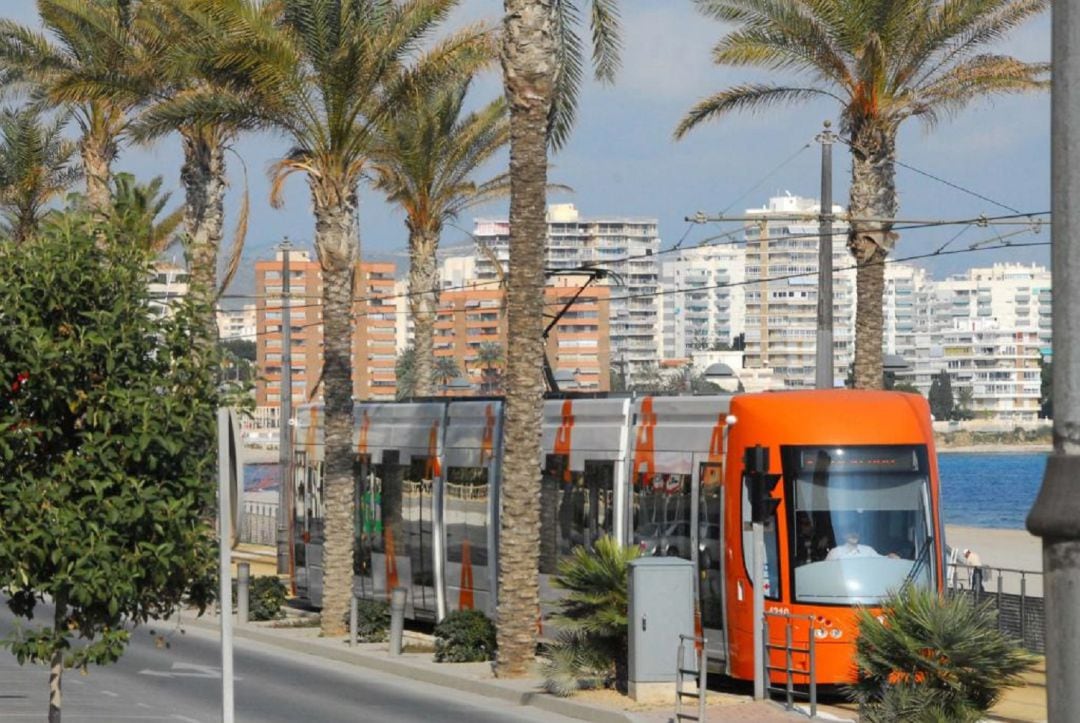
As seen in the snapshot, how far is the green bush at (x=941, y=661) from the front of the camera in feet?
52.6

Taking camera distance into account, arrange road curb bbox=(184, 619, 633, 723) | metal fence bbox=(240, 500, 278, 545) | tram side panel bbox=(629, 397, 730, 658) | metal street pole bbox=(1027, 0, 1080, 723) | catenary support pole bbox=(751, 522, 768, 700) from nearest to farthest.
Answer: metal street pole bbox=(1027, 0, 1080, 723) → catenary support pole bbox=(751, 522, 768, 700) → road curb bbox=(184, 619, 633, 723) → tram side panel bbox=(629, 397, 730, 658) → metal fence bbox=(240, 500, 278, 545)

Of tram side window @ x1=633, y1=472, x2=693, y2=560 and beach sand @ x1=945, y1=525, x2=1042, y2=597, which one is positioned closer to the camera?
tram side window @ x1=633, y1=472, x2=693, y2=560

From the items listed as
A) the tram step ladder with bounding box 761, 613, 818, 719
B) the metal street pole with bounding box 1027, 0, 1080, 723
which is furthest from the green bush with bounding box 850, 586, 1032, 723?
the metal street pole with bounding box 1027, 0, 1080, 723

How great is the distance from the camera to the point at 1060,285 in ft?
13.4

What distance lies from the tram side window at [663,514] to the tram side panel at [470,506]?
3668 millimetres

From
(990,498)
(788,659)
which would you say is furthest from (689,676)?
(990,498)

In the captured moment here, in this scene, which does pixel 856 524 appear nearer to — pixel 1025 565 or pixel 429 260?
pixel 429 260

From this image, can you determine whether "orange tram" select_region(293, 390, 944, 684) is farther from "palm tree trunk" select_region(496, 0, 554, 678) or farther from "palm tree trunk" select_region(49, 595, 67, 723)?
"palm tree trunk" select_region(49, 595, 67, 723)

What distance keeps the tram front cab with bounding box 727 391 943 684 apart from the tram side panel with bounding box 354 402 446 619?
7.98 metres

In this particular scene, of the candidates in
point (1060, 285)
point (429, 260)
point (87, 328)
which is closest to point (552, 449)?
point (87, 328)

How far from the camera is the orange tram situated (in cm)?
1962

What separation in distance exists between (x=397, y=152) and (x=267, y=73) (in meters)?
3.47

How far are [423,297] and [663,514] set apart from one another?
20.3 m

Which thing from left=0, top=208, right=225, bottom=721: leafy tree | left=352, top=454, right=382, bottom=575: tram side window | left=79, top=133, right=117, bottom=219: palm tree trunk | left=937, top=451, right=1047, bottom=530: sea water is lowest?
left=937, top=451, right=1047, bottom=530: sea water
